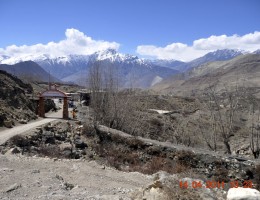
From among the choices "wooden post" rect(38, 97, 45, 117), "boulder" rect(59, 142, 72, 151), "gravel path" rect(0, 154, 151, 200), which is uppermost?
"wooden post" rect(38, 97, 45, 117)

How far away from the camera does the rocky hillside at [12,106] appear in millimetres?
23873

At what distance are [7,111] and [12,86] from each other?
7.34 m

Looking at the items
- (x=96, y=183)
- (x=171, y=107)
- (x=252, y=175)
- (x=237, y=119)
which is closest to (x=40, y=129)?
(x=96, y=183)

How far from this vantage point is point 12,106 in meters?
28.0

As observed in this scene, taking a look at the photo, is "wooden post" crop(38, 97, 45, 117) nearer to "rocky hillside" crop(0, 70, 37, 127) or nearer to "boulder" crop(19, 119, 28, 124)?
"rocky hillside" crop(0, 70, 37, 127)

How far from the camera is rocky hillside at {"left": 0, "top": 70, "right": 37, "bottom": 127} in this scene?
78.3 feet

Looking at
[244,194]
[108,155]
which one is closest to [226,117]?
[108,155]

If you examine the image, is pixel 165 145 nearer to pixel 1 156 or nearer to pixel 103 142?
pixel 103 142

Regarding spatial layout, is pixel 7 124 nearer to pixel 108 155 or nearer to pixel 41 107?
pixel 41 107

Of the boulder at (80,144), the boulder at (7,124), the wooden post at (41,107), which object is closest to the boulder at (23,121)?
the boulder at (7,124)

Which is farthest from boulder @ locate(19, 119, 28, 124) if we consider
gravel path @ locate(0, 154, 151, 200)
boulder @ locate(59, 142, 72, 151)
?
gravel path @ locate(0, 154, 151, 200)

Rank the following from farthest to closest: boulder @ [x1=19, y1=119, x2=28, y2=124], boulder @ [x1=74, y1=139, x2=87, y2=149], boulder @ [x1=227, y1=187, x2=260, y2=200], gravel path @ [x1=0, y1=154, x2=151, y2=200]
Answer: boulder @ [x1=19, y1=119, x2=28, y2=124] → boulder @ [x1=74, y1=139, x2=87, y2=149] → gravel path @ [x1=0, y1=154, x2=151, y2=200] → boulder @ [x1=227, y1=187, x2=260, y2=200]

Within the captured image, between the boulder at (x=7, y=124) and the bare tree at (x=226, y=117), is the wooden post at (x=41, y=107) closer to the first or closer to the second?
the boulder at (x=7, y=124)

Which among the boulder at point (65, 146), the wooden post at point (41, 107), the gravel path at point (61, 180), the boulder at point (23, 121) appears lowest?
the boulder at point (65, 146)
